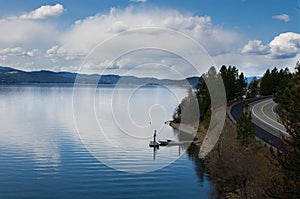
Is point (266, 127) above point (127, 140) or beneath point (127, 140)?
above

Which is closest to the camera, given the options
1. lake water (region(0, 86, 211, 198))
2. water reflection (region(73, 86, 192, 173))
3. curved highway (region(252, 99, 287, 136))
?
lake water (region(0, 86, 211, 198))

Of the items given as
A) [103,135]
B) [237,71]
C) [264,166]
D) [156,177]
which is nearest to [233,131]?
[156,177]

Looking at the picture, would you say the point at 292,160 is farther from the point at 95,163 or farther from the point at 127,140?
the point at 127,140

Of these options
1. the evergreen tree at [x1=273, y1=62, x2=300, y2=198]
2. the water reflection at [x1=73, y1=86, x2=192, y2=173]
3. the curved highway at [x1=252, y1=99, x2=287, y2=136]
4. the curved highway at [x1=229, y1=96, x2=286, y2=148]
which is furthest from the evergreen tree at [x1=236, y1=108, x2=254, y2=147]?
the evergreen tree at [x1=273, y1=62, x2=300, y2=198]

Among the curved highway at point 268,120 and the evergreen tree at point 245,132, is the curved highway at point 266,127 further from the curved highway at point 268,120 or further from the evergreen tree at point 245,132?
the evergreen tree at point 245,132

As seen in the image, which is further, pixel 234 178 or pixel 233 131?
pixel 233 131

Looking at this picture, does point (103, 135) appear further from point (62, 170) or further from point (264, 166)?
point (264, 166)

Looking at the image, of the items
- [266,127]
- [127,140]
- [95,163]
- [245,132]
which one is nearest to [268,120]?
[266,127]

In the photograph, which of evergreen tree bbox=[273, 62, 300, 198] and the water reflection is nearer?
evergreen tree bbox=[273, 62, 300, 198]

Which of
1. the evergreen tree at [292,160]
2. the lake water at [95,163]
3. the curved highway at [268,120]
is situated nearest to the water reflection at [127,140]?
the lake water at [95,163]

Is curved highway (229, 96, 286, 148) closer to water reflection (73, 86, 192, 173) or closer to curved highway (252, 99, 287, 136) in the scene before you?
curved highway (252, 99, 287, 136)

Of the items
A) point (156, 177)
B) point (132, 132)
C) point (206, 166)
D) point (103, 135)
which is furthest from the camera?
point (132, 132)

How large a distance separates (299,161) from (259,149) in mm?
16366

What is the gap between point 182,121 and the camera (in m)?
97.2
